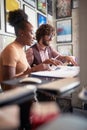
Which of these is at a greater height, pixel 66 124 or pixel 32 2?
pixel 32 2

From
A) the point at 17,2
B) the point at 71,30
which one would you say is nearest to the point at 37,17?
the point at 17,2

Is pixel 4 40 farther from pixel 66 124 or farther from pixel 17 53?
pixel 66 124

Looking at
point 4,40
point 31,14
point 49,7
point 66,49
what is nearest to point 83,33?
point 4,40

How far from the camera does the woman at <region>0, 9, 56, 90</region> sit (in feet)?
3.49

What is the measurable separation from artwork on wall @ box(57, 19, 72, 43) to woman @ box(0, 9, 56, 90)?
1270 millimetres

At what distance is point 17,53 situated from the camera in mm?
1112

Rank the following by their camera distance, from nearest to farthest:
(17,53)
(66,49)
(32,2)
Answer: (17,53) → (32,2) → (66,49)

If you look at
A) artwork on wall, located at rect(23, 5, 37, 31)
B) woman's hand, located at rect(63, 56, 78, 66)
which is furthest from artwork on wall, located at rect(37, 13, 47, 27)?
woman's hand, located at rect(63, 56, 78, 66)

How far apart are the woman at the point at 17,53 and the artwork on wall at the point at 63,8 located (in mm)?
1302

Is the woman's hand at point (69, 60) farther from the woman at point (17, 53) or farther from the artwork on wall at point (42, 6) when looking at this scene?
the artwork on wall at point (42, 6)

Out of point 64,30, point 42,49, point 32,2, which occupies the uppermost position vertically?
point 32,2

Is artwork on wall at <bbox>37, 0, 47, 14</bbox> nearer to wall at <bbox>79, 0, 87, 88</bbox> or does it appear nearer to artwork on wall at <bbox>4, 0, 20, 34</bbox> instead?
artwork on wall at <bbox>4, 0, 20, 34</bbox>

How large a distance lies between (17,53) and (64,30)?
1.49 m

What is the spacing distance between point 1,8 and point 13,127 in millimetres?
1346
